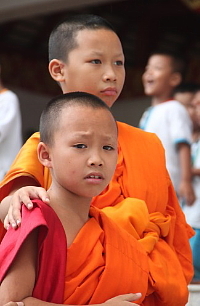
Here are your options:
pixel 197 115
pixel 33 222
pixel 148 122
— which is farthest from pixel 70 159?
pixel 197 115

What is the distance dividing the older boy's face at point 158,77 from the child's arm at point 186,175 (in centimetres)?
47

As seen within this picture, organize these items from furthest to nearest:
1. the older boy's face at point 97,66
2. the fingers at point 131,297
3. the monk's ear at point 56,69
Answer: the monk's ear at point 56,69 → the older boy's face at point 97,66 → the fingers at point 131,297

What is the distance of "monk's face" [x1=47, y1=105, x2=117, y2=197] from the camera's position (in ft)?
6.52

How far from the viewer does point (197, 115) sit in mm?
4992

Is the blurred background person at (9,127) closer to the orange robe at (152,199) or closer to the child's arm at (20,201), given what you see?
the orange robe at (152,199)

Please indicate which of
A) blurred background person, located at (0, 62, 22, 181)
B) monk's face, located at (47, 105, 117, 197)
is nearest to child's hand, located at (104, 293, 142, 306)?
monk's face, located at (47, 105, 117, 197)

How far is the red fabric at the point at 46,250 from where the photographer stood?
1902 mm

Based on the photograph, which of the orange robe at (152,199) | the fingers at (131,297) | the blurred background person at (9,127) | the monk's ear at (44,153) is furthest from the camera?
the blurred background person at (9,127)

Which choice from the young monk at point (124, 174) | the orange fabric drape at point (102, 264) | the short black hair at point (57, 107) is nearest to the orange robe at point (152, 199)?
the young monk at point (124, 174)

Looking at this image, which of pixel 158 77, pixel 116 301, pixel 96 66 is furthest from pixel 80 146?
pixel 158 77

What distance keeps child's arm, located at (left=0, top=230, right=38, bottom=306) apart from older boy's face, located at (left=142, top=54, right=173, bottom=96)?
2755 millimetres

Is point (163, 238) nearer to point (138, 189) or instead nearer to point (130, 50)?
point (138, 189)

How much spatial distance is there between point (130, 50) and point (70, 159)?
9.44 meters

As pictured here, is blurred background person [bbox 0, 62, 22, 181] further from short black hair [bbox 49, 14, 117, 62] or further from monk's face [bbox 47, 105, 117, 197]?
monk's face [bbox 47, 105, 117, 197]
